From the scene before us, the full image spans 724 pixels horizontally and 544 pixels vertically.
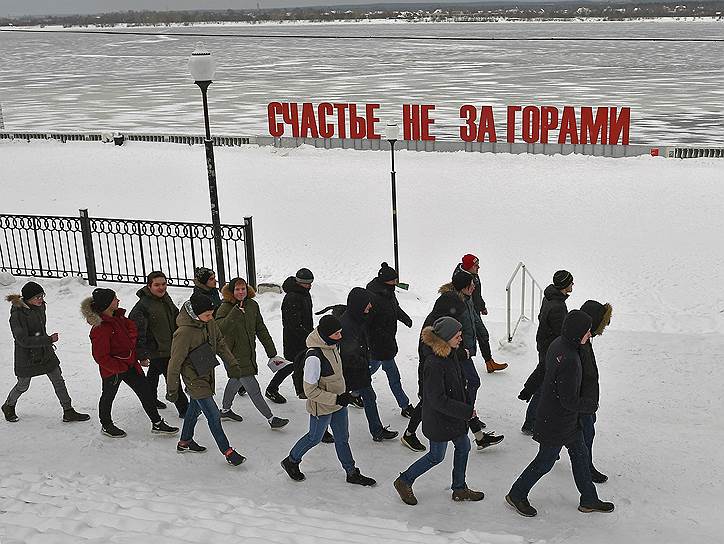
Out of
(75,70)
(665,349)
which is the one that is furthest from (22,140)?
(75,70)

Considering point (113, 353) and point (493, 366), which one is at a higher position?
point (113, 353)

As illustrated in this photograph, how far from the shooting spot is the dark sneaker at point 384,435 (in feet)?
20.6

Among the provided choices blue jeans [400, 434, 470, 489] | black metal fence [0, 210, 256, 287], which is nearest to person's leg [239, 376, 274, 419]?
blue jeans [400, 434, 470, 489]

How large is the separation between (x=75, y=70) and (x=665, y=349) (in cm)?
6033

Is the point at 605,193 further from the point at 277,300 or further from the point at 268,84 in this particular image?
the point at 268,84

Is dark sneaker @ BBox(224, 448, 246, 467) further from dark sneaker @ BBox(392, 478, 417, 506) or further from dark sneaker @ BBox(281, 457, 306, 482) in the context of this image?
dark sneaker @ BBox(392, 478, 417, 506)

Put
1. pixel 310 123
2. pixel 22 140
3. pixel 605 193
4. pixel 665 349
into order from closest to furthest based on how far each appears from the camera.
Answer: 1. pixel 665 349
2. pixel 605 193
3. pixel 310 123
4. pixel 22 140

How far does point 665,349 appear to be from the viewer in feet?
27.6

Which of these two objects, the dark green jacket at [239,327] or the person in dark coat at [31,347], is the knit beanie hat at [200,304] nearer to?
the dark green jacket at [239,327]

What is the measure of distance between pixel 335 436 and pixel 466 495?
1.04 meters

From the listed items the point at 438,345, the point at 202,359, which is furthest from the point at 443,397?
the point at 202,359

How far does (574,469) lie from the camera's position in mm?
5160

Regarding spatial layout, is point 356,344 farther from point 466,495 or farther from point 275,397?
point 275,397

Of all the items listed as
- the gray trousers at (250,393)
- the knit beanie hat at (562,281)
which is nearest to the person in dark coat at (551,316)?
the knit beanie hat at (562,281)
